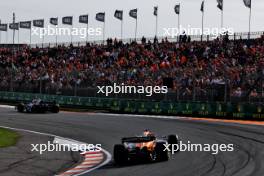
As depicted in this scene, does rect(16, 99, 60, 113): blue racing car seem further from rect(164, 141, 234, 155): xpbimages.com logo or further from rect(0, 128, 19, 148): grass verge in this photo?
rect(164, 141, 234, 155): xpbimages.com logo

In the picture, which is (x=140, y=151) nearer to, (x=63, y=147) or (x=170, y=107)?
(x=63, y=147)

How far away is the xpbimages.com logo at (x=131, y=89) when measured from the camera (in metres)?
31.6

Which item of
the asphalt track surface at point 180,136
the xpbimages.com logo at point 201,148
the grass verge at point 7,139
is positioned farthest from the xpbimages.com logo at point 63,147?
the xpbimages.com logo at point 201,148

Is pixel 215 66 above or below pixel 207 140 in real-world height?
above

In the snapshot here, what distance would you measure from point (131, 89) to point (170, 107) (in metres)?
2.91

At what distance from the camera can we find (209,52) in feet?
115

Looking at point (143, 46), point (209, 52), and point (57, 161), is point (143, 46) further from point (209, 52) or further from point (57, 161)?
point (57, 161)

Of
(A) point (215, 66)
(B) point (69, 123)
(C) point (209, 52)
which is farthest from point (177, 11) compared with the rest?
(B) point (69, 123)

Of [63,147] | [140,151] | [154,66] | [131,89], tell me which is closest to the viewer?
[140,151]

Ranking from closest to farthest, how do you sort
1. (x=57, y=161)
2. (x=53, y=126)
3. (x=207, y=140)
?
(x=57, y=161), (x=207, y=140), (x=53, y=126)

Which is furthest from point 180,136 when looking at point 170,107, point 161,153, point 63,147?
point 170,107

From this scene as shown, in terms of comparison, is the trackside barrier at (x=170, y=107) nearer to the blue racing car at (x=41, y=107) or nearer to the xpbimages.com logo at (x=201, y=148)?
the blue racing car at (x=41, y=107)

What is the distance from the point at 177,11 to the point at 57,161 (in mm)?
35641

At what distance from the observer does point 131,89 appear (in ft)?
110
